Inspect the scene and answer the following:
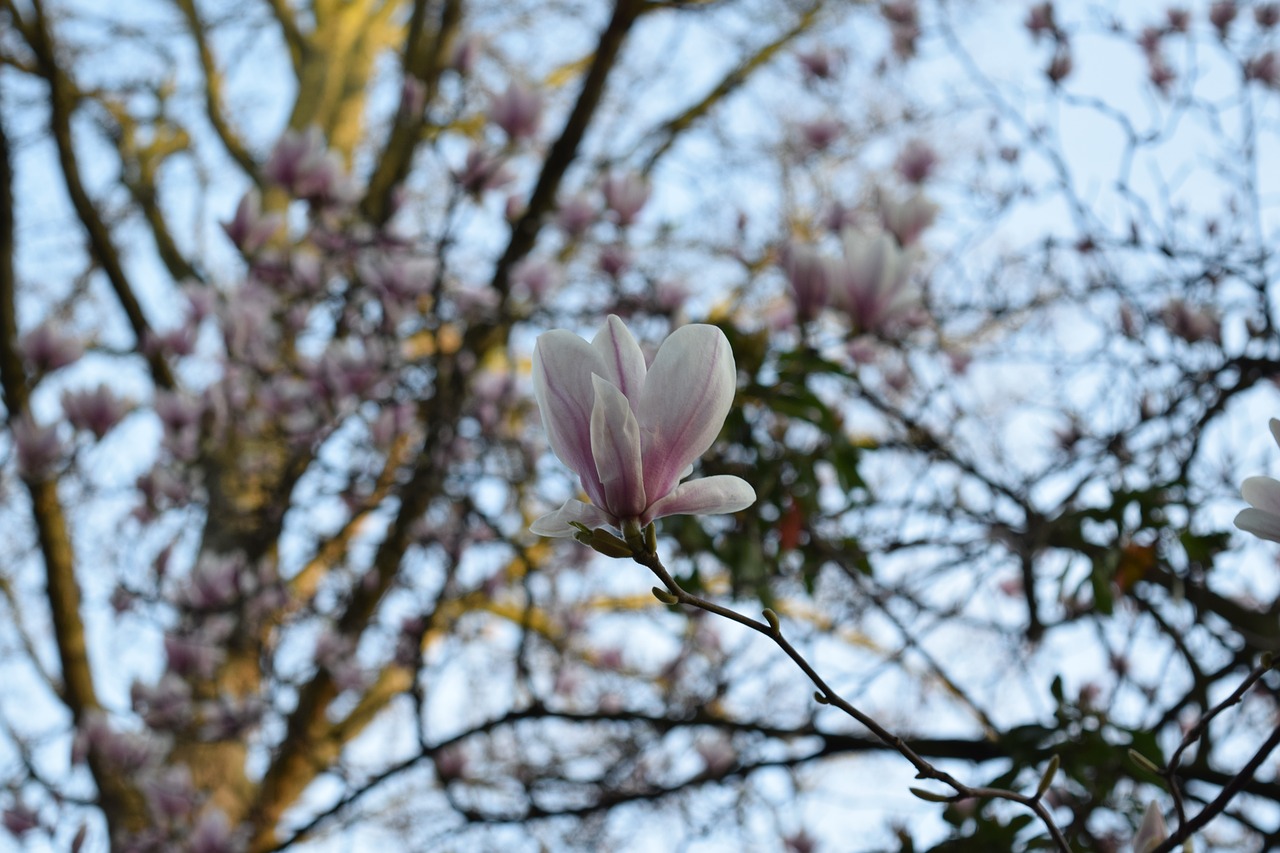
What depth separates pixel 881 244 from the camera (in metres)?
1.65

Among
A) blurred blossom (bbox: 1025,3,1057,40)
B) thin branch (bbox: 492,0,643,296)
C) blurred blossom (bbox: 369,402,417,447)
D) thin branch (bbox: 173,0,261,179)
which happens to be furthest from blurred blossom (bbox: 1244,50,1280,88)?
thin branch (bbox: 173,0,261,179)

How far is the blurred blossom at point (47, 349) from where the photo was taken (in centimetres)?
285

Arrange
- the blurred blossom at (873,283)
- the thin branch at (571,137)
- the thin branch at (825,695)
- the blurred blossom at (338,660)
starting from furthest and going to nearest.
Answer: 1. the thin branch at (571,137)
2. the blurred blossom at (338,660)
3. the blurred blossom at (873,283)
4. the thin branch at (825,695)

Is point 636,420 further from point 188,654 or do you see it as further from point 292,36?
point 292,36

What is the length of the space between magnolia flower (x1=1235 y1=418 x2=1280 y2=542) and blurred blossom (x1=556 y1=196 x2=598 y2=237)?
7.69 ft

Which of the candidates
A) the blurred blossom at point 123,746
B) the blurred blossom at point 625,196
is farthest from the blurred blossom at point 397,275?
the blurred blossom at point 123,746

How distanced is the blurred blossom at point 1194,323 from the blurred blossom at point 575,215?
1.47 meters

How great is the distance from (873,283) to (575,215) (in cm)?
134

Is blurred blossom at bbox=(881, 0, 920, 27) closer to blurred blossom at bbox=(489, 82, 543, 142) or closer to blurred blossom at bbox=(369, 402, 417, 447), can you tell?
blurred blossom at bbox=(489, 82, 543, 142)

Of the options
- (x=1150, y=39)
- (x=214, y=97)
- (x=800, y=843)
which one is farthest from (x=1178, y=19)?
(x=214, y=97)

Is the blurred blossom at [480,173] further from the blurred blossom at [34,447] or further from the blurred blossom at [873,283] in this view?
the blurred blossom at [34,447]

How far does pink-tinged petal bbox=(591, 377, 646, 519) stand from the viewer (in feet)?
2.03

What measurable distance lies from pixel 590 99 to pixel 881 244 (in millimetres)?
2779

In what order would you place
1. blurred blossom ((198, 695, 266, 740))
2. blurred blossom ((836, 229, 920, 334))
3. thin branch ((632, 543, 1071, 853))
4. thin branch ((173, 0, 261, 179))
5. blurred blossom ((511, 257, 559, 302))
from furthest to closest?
thin branch ((173, 0, 261, 179))
blurred blossom ((511, 257, 559, 302))
blurred blossom ((198, 695, 266, 740))
blurred blossom ((836, 229, 920, 334))
thin branch ((632, 543, 1071, 853))
